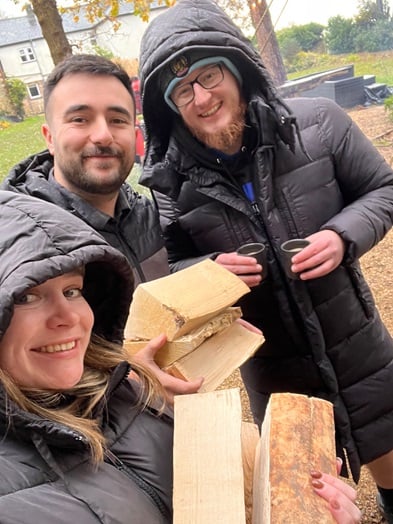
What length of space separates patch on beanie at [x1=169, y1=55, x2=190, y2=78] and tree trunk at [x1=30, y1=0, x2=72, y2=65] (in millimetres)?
3230

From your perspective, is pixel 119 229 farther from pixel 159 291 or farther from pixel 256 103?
pixel 256 103

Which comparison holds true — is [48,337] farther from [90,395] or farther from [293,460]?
[293,460]

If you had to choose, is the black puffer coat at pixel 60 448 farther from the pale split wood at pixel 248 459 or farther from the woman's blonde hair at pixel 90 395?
the pale split wood at pixel 248 459

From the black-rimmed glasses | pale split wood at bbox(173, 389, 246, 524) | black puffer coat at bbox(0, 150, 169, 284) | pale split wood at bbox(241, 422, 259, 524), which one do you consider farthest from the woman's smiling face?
the black-rimmed glasses

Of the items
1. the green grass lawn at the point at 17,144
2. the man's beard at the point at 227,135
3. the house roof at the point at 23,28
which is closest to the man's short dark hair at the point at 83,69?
the man's beard at the point at 227,135

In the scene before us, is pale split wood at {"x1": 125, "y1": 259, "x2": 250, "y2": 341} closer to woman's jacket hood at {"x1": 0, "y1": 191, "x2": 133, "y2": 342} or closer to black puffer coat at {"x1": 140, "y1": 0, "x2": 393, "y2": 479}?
woman's jacket hood at {"x1": 0, "y1": 191, "x2": 133, "y2": 342}

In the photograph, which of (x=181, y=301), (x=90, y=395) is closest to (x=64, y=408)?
(x=90, y=395)

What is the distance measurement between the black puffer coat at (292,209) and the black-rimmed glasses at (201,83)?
8cm

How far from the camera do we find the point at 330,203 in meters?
2.21

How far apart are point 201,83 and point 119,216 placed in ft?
2.25

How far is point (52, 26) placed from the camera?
4906mm

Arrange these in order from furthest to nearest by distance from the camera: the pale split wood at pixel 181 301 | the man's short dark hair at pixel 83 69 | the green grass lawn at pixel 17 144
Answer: the green grass lawn at pixel 17 144, the man's short dark hair at pixel 83 69, the pale split wood at pixel 181 301

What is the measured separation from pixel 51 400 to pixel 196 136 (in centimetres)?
139

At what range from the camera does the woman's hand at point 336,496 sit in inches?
45.8
